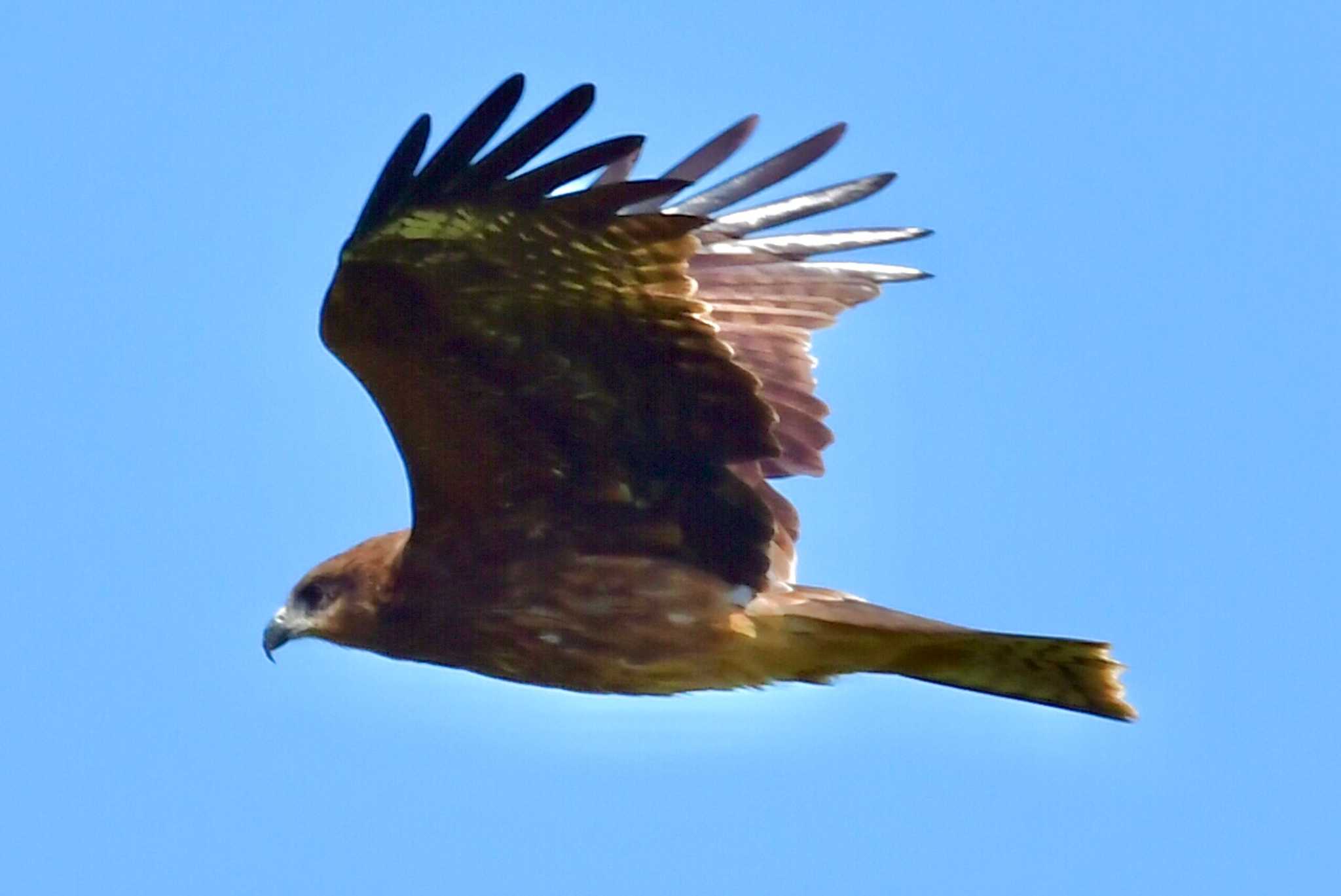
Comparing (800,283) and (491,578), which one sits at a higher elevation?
(800,283)

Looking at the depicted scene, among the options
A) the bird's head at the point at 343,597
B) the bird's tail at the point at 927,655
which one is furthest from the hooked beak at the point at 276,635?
the bird's tail at the point at 927,655

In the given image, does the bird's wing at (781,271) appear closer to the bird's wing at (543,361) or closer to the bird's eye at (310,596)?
the bird's wing at (543,361)

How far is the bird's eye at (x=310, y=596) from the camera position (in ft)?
31.2

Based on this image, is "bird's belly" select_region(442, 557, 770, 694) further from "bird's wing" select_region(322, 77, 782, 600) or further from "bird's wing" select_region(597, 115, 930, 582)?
"bird's wing" select_region(597, 115, 930, 582)

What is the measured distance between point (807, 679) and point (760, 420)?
101 centimetres

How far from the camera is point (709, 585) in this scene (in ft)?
30.6

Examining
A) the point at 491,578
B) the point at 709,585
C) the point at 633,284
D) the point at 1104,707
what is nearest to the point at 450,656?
the point at 491,578

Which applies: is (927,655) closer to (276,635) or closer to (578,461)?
(578,461)

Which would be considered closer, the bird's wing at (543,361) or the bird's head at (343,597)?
the bird's wing at (543,361)

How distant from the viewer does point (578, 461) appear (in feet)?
29.9

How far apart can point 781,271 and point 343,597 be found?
2225mm

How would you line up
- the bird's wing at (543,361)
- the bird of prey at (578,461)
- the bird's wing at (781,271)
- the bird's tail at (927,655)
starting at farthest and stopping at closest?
the bird's wing at (781,271) → the bird's tail at (927,655) → the bird of prey at (578,461) → the bird's wing at (543,361)

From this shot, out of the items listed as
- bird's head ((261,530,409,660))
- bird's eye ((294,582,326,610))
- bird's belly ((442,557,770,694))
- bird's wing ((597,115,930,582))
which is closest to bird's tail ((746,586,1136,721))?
bird's belly ((442,557,770,694))

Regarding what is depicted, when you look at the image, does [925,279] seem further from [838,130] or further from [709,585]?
[709,585]
